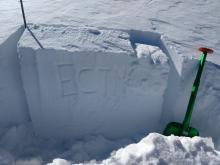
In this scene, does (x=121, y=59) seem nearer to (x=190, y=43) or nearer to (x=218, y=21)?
(x=190, y=43)

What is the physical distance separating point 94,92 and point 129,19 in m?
0.86

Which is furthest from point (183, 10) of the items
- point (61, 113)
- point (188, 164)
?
point (188, 164)

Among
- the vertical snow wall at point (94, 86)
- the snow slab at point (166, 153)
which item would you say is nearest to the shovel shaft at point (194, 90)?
the vertical snow wall at point (94, 86)

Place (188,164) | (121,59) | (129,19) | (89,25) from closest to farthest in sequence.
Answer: (188,164)
(121,59)
(89,25)
(129,19)

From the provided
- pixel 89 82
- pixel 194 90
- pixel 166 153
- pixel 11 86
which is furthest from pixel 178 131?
pixel 11 86

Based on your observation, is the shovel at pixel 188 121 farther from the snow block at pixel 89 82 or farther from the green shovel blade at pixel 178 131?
the snow block at pixel 89 82

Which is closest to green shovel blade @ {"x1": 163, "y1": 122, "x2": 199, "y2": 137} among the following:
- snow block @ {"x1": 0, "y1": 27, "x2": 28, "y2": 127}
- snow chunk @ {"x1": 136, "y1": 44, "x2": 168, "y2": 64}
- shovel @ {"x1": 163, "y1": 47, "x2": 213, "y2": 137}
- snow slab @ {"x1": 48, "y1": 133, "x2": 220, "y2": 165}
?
shovel @ {"x1": 163, "y1": 47, "x2": 213, "y2": 137}

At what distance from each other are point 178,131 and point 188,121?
11cm

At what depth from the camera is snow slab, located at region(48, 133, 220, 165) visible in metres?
1.35

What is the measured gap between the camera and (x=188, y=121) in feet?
7.36

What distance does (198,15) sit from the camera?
307 centimetres

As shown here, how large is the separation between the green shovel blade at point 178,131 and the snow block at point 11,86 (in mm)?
1187

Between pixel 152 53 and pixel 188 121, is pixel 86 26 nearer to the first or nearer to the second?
pixel 152 53

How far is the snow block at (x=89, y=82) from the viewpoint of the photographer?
7.25 ft
